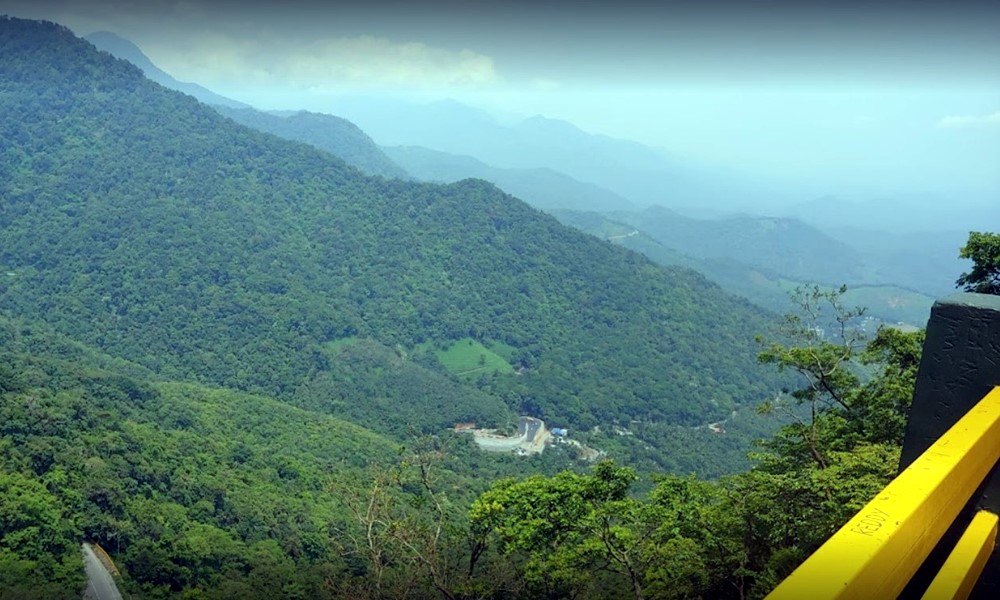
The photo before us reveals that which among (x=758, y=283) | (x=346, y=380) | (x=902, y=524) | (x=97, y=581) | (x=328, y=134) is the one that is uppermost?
(x=328, y=134)

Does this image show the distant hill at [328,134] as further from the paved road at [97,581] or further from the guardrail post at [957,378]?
the guardrail post at [957,378]

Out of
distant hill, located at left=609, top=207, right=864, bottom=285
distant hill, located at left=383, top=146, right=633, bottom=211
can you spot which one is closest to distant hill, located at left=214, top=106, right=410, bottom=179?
distant hill, located at left=383, top=146, right=633, bottom=211

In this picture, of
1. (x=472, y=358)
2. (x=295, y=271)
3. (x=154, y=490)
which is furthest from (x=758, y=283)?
(x=154, y=490)

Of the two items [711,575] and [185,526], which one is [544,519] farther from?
[185,526]

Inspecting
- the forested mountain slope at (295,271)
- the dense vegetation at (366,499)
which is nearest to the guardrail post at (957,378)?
the dense vegetation at (366,499)

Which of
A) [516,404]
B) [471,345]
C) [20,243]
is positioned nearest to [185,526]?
[516,404]

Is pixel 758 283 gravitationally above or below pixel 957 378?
below

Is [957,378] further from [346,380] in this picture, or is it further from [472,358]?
[472,358]
